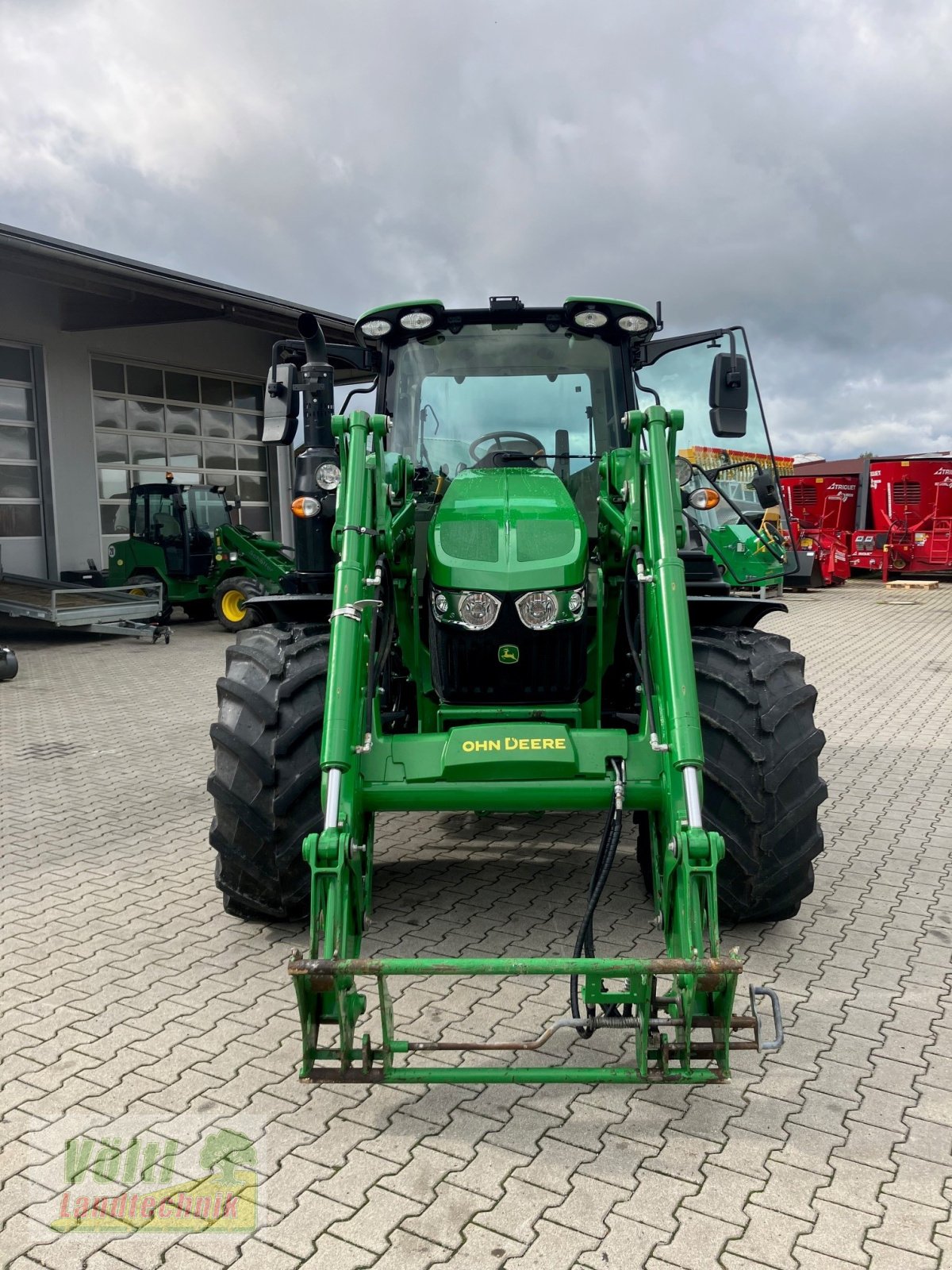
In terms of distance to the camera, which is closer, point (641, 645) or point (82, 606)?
point (641, 645)

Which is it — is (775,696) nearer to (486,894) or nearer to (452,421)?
(486,894)

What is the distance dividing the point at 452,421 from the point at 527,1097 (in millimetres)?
2939

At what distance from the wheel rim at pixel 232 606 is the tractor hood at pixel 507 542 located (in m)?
12.2

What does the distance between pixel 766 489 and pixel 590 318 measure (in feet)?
5.68

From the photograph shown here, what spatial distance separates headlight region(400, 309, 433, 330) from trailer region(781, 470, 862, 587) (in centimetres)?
1946

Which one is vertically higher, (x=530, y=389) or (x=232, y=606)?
(x=530, y=389)

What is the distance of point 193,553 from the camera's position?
16.4 m

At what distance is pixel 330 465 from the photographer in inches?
174

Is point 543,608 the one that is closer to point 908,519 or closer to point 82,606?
point 82,606

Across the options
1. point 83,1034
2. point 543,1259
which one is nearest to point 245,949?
point 83,1034

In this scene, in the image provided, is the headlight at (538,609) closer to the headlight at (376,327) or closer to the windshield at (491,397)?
the windshield at (491,397)

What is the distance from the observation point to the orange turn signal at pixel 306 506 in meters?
4.58

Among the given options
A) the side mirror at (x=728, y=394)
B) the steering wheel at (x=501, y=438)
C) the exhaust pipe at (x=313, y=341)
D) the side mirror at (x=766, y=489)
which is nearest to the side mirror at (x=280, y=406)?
the exhaust pipe at (x=313, y=341)

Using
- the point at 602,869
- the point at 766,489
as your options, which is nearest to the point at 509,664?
the point at 602,869
